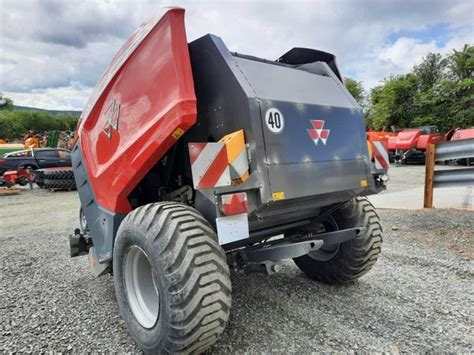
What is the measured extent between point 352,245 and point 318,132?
1.33 m

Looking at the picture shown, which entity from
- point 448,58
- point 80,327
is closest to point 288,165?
point 80,327

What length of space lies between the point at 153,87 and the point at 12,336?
7.65 ft

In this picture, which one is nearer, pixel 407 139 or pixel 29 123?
pixel 407 139

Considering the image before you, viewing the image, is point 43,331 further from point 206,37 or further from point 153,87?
point 206,37

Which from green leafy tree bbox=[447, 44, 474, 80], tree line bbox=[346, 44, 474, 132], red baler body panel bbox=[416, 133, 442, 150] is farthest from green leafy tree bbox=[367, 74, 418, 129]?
red baler body panel bbox=[416, 133, 442, 150]

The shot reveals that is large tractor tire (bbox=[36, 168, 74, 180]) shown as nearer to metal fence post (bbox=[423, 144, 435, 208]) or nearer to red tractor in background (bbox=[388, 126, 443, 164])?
metal fence post (bbox=[423, 144, 435, 208])

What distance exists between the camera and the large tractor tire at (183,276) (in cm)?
227

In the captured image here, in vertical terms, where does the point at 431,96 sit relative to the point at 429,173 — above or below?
above

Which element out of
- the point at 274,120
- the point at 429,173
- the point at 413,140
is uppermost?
the point at 274,120

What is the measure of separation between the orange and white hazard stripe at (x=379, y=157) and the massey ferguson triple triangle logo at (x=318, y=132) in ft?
2.36

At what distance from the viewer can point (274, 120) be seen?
8.61 ft

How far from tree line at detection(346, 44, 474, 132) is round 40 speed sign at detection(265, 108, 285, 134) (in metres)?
31.7

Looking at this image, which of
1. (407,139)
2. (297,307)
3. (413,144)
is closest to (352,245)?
(297,307)

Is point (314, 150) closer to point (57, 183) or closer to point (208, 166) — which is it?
point (208, 166)
